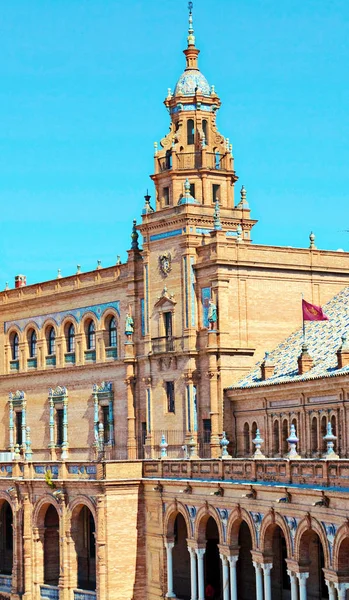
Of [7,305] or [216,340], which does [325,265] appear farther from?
[7,305]

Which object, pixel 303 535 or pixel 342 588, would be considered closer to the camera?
pixel 342 588

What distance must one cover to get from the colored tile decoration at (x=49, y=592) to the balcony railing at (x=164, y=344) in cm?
1276

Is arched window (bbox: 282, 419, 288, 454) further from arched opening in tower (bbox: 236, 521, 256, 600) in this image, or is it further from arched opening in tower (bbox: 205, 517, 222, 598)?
arched opening in tower (bbox: 236, 521, 256, 600)

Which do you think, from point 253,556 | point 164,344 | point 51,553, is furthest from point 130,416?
point 253,556

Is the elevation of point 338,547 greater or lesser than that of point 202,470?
lesser

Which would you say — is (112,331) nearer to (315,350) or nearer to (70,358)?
(70,358)

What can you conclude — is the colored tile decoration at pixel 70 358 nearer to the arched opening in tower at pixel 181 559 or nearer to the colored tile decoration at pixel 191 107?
the colored tile decoration at pixel 191 107

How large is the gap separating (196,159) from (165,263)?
5637 millimetres

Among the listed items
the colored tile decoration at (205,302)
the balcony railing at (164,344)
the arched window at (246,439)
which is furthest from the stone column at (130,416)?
the arched window at (246,439)

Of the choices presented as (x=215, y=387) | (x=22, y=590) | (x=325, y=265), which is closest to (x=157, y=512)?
(x=215, y=387)

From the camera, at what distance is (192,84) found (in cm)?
6931

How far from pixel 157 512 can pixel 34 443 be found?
23.7 m

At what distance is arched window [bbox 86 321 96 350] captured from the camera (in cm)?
7619

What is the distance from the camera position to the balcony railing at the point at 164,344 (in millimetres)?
67188
